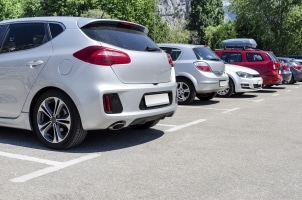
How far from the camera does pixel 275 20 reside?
125 ft

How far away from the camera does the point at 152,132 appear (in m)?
5.98

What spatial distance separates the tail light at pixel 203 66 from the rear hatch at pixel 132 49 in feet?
13.3

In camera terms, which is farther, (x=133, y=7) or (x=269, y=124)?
(x=133, y=7)

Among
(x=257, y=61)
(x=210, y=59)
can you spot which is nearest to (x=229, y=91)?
(x=210, y=59)

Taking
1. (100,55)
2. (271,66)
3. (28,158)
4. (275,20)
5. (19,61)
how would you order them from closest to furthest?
(28,158) < (100,55) < (19,61) < (271,66) < (275,20)

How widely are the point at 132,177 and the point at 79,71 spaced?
1.47 meters

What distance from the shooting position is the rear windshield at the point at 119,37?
4.77 m

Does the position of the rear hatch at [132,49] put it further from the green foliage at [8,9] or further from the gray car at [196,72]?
the green foliage at [8,9]

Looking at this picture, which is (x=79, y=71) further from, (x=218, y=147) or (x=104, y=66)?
(x=218, y=147)

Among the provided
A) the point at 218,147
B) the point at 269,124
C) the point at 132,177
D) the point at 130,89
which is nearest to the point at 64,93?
the point at 130,89

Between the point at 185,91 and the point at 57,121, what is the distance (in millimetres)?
5287

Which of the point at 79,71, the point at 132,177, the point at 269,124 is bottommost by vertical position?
the point at 269,124

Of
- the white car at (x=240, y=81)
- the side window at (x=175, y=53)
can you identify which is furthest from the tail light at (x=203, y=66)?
the white car at (x=240, y=81)

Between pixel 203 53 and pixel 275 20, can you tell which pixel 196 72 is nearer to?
pixel 203 53
